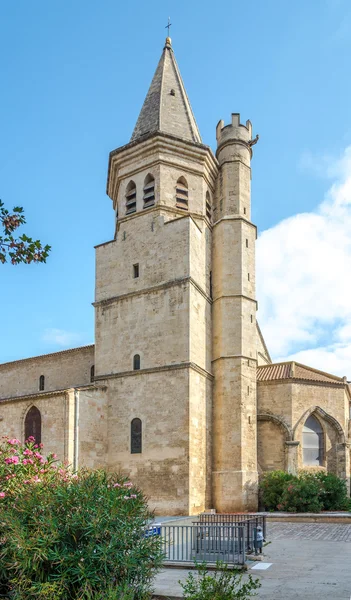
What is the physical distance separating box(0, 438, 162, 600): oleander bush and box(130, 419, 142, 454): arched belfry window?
13669 millimetres

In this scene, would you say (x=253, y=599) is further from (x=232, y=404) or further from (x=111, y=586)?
(x=232, y=404)

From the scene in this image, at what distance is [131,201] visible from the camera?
1000 inches

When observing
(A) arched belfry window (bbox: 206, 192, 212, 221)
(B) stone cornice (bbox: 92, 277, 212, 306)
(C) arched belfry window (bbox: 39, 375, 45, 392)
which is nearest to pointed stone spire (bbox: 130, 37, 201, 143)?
(A) arched belfry window (bbox: 206, 192, 212, 221)

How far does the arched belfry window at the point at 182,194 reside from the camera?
24703 mm

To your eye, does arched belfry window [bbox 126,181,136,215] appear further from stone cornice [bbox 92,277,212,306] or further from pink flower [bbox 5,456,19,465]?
pink flower [bbox 5,456,19,465]

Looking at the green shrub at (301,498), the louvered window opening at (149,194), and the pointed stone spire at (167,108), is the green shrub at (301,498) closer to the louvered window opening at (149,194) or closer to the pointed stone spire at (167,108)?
the louvered window opening at (149,194)

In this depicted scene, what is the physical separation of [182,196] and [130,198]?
2320mm

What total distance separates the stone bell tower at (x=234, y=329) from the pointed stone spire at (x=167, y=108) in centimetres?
188

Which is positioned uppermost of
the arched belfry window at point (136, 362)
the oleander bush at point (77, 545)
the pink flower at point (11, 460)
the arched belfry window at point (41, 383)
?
the arched belfry window at point (136, 362)

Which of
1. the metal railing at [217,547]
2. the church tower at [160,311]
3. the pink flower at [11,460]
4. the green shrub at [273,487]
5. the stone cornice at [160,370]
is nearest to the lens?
the pink flower at [11,460]

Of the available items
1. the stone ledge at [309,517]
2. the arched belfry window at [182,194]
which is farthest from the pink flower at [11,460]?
the arched belfry window at [182,194]

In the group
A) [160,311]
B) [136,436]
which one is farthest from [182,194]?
[136,436]

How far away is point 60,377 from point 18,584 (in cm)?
2064

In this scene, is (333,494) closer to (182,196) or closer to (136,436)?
(136,436)
